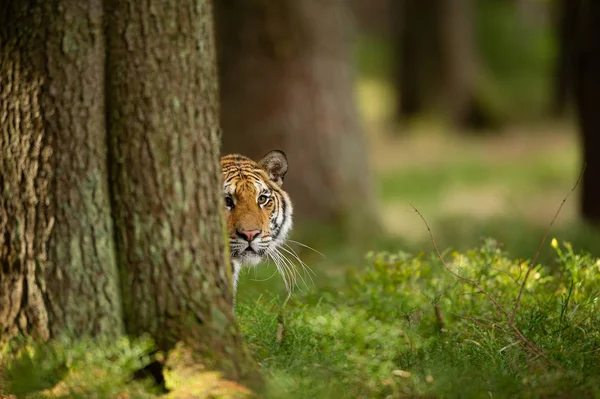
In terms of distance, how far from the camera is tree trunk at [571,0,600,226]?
9.23 meters

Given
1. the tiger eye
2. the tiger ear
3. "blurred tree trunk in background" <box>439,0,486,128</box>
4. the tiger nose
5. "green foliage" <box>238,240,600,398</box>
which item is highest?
"blurred tree trunk in background" <box>439,0,486,128</box>

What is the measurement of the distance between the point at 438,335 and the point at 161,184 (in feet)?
5.62

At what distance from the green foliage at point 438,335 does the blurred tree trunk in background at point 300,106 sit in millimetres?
4440

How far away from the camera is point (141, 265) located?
4.12m

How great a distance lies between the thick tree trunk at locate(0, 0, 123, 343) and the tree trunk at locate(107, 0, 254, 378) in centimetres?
8

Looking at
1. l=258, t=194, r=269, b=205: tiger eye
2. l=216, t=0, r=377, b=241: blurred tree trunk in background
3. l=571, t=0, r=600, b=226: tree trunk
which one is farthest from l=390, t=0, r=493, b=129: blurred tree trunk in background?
l=258, t=194, r=269, b=205: tiger eye

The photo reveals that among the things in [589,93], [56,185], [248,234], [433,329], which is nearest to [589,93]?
[589,93]

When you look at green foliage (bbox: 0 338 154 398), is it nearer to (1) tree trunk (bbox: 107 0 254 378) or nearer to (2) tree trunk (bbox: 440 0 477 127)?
(1) tree trunk (bbox: 107 0 254 378)

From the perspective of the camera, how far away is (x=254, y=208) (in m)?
5.30

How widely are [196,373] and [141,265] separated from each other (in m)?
0.56

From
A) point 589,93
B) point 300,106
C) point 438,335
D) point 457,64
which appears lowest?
point 438,335

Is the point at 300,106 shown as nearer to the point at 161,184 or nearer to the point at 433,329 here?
the point at 433,329

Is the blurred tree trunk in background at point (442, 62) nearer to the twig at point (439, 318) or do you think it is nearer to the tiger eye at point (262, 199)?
the tiger eye at point (262, 199)

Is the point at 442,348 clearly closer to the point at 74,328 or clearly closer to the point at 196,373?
the point at 196,373
